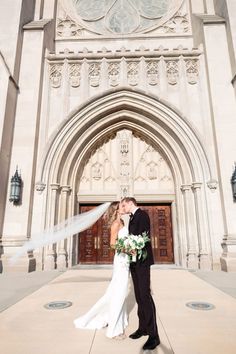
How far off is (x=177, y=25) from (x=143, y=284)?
45.4 ft

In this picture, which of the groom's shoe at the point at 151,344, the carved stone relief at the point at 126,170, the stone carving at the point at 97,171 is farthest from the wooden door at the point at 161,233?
the groom's shoe at the point at 151,344

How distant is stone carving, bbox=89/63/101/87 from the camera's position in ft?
34.2

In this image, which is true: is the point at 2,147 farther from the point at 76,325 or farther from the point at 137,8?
the point at 137,8

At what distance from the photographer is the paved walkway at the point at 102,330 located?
2.56 meters

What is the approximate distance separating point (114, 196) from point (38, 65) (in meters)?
6.39

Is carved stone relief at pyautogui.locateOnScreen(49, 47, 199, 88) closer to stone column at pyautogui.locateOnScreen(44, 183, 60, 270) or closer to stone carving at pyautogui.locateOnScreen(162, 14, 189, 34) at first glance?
stone carving at pyautogui.locateOnScreen(162, 14, 189, 34)

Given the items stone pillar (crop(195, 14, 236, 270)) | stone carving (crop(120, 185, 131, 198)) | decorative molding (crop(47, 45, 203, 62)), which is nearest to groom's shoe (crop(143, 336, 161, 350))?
stone pillar (crop(195, 14, 236, 270))

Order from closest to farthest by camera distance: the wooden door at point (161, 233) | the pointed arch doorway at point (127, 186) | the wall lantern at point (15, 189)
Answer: the wall lantern at point (15, 189) < the wooden door at point (161, 233) < the pointed arch doorway at point (127, 186)

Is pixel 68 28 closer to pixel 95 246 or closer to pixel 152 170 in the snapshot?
pixel 152 170

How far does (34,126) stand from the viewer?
30.4 feet

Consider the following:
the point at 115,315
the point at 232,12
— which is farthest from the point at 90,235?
the point at 232,12

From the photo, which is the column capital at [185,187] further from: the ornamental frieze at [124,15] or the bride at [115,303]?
the ornamental frieze at [124,15]

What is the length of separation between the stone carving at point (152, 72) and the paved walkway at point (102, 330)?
8.16 meters

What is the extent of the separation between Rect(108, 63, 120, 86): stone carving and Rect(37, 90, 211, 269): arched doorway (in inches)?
26.3
